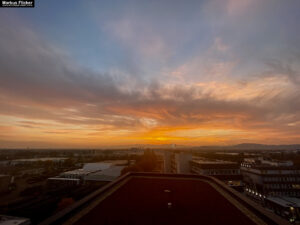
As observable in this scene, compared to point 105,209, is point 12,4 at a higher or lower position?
higher

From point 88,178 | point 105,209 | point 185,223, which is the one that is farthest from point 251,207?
point 88,178

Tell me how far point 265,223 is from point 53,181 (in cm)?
3686

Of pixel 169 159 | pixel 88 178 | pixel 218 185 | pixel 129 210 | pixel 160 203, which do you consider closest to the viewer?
pixel 129 210

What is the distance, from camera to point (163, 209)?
5.41 m

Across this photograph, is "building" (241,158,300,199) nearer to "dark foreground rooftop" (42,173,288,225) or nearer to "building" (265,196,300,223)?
"building" (265,196,300,223)

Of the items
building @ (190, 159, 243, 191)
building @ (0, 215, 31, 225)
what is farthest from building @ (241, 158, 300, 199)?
building @ (0, 215, 31, 225)

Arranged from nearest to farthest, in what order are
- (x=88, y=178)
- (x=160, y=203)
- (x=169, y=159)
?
(x=160, y=203), (x=88, y=178), (x=169, y=159)

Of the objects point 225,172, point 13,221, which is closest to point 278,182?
point 225,172

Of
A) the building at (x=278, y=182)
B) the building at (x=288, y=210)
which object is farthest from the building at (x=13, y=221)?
the building at (x=278, y=182)

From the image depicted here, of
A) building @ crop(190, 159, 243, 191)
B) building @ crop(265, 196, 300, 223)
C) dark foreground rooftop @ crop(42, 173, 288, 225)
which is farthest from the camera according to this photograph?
building @ crop(190, 159, 243, 191)

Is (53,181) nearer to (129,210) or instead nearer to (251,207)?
(129,210)

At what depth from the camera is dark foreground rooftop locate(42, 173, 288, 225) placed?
14.8 feet

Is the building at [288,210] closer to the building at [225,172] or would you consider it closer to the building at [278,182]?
the building at [225,172]

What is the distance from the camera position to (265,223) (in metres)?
4.37
